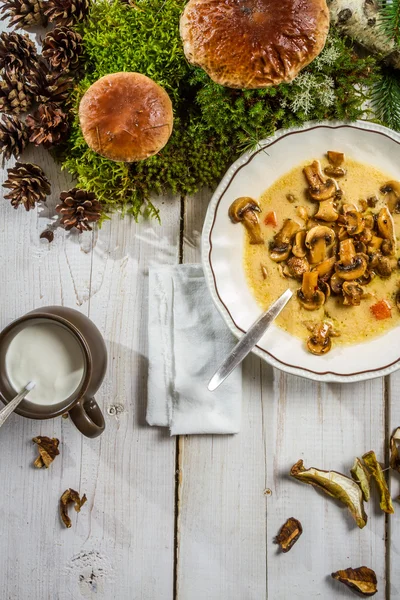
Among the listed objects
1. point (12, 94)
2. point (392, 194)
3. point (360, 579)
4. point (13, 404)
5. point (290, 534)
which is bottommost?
point (360, 579)

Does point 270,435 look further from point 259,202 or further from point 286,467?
point 259,202

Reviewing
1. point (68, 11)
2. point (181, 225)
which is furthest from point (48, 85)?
point (181, 225)

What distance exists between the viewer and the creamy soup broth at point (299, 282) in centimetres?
203

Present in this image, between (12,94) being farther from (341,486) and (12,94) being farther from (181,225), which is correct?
(341,486)

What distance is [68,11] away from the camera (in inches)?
76.0

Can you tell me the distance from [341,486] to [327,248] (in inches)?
35.6

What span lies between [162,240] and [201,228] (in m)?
0.16

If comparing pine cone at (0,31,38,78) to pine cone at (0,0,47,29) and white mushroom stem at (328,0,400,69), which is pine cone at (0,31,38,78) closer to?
pine cone at (0,0,47,29)

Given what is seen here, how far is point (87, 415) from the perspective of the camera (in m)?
1.94

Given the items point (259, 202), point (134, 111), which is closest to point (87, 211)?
point (134, 111)

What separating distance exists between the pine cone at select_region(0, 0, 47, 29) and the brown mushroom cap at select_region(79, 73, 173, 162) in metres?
0.47

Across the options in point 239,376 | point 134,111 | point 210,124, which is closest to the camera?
point 134,111

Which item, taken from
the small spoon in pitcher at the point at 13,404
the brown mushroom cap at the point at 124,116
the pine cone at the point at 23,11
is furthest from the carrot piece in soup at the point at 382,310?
the pine cone at the point at 23,11

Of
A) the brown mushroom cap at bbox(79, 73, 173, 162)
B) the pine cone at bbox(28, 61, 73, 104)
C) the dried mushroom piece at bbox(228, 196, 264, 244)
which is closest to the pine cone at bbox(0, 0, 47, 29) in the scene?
the pine cone at bbox(28, 61, 73, 104)
